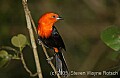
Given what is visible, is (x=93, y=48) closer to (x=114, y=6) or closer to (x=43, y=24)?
(x=114, y=6)

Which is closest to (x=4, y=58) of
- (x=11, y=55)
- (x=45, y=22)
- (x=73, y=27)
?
(x=11, y=55)

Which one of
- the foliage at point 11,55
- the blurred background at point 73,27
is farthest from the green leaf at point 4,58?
the blurred background at point 73,27

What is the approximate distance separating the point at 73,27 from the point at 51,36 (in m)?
2.43

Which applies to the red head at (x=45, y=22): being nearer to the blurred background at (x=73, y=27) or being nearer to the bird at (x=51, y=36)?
the bird at (x=51, y=36)

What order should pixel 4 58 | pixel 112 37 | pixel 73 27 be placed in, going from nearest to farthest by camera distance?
1. pixel 112 37
2. pixel 4 58
3. pixel 73 27

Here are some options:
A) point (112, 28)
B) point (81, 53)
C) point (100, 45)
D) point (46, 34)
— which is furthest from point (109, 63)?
point (112, 28)

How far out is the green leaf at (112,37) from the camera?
1.46 m

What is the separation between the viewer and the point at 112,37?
58.5 inches

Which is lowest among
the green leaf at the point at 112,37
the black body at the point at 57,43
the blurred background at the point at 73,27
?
the blurred background at the point at 73,27

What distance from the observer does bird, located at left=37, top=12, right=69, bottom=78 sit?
1936 millimetres

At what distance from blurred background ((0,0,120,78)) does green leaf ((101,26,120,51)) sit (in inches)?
84.0

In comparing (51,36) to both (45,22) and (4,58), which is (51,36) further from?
(4,58)

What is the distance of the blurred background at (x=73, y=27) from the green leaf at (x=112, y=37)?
2133mm

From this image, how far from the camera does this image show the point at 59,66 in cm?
196
